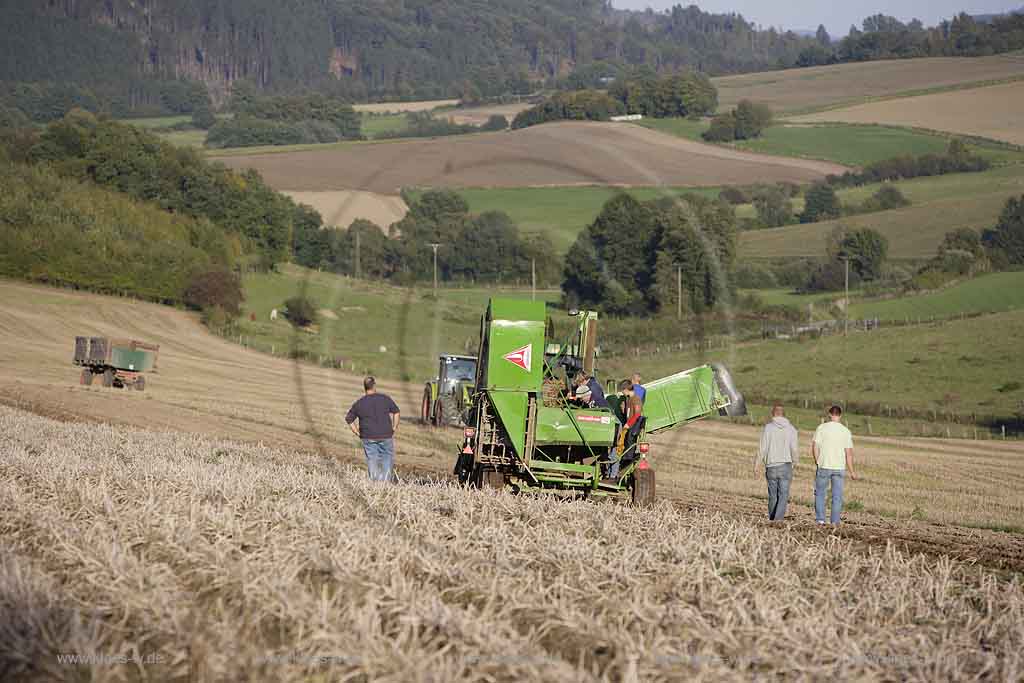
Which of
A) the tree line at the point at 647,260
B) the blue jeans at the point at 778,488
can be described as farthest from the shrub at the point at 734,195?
the blue jeans at the point at 778,488

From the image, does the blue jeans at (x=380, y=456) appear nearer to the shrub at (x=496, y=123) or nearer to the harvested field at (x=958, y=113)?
the harvested field at (x=958, y=113)

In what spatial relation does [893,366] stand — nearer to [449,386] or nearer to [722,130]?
[449,386]

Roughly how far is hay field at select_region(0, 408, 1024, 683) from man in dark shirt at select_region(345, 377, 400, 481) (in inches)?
243

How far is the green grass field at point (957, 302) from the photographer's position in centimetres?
7331

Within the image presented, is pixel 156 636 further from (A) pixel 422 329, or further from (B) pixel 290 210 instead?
(B) pixel 290 210

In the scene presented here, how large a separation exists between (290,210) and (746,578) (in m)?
94.2

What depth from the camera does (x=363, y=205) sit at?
88.6 m

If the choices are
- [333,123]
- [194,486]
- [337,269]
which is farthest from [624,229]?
[333,123]

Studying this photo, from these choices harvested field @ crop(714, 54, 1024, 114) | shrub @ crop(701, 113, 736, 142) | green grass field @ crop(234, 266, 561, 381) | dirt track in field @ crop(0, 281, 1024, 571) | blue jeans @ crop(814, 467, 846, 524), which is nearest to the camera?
blue jeans @ crop(814, 467, 846, 524)

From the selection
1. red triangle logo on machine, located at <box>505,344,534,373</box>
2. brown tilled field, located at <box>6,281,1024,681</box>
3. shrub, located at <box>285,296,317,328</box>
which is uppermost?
red triangle logo on machine, located at <box>505,344,534,373</box>

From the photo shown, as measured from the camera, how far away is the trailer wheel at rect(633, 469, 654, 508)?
17281 millimetres

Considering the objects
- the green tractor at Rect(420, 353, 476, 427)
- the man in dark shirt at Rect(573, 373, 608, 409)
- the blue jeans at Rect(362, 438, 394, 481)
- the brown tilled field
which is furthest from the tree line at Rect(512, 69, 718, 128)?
the brown tilled field

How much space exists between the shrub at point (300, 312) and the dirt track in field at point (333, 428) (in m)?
7.48

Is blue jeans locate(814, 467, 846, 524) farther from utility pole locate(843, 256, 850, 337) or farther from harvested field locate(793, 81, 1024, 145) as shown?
harvested field locate(793, 81, 1024, 145)
